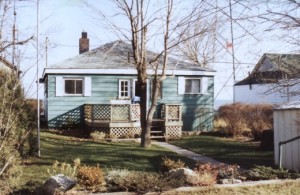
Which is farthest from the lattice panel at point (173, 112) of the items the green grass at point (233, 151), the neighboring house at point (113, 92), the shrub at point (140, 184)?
the shrub at point (140, 184)

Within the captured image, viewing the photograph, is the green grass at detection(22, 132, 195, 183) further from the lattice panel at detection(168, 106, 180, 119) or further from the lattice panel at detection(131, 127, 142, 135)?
the lattice panel at detection(168, 106, 180, 119)

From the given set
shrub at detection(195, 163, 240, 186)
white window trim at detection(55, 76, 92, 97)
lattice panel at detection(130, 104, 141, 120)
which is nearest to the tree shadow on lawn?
shrub at detection(195, 163, 240, 186)

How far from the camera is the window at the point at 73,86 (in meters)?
20.3

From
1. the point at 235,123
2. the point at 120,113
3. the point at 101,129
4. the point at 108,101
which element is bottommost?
the point at 101,129

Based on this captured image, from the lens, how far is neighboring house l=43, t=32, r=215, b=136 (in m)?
19.5

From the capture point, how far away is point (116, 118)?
18.5 metres

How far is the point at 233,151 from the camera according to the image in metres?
13.7

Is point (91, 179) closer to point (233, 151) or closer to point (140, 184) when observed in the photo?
point (140, 184)

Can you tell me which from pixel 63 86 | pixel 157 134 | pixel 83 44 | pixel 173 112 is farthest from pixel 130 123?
pixel 83 44

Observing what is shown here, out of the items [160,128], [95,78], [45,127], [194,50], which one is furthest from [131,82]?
[194,50]

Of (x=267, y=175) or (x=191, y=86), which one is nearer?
(x=267, y=175)

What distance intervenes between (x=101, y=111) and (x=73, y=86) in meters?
2.10

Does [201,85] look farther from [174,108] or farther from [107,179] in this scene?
[107,179]

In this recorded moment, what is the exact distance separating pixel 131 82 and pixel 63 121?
4152 mm
